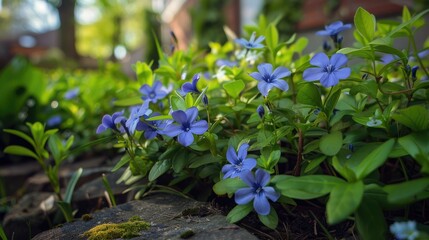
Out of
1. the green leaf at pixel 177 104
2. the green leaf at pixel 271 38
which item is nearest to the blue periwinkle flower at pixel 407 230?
the green leaf at pixel 177 104

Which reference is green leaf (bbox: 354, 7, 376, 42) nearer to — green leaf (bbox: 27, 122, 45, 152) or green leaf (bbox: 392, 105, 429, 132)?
green leaf (bbox: 392, 105, 429, 132)

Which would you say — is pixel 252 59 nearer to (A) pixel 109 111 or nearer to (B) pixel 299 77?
(B) pixel 299 77

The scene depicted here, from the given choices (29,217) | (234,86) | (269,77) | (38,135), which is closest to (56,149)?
(38,135)

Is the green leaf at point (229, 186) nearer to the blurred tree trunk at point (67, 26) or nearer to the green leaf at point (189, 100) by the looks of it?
the green leaf at point (189, 100)

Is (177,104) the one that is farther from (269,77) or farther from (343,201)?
(343,201)

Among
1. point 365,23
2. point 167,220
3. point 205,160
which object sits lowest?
point 167,220
